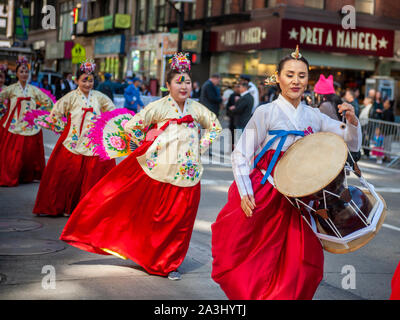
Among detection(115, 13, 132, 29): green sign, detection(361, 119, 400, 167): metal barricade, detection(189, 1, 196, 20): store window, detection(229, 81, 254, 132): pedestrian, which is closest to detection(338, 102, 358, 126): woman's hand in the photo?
detection(229, 81, 254, 132): pedestrian

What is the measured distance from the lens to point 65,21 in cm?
5906

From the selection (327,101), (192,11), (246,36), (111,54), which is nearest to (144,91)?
(246,36)

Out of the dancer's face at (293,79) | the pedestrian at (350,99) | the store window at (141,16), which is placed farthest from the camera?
the store window at (141,16)

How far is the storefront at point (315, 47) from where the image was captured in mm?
29016

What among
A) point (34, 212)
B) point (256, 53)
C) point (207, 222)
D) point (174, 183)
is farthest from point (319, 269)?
point (256, 53)

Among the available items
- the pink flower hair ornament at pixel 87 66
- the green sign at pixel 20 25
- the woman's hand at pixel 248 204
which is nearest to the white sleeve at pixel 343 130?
the woman's hand at pixel 248 204

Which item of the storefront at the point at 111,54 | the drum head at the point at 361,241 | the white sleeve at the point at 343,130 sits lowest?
the drum head at the point at 361,241

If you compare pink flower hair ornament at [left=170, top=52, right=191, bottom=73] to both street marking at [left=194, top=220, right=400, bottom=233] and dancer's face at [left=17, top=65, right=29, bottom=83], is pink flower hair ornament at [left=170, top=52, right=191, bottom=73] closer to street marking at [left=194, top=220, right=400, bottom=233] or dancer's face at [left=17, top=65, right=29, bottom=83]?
street marking at [left=194, top=220, right=400, bottom=233]

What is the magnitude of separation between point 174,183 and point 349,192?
2.35 m

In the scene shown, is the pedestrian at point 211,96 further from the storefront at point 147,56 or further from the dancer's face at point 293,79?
the storefront at point 147,56

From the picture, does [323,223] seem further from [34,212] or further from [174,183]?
[34,212]

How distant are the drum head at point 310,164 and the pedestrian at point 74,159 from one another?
4751 millimetres
